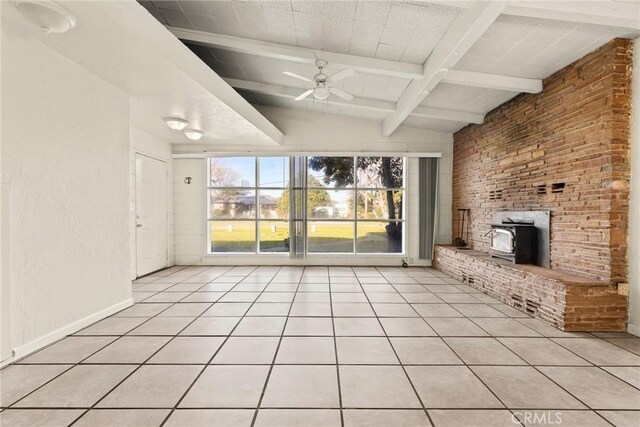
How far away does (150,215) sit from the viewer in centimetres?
576

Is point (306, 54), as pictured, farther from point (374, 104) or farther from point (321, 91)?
point (374, 104)

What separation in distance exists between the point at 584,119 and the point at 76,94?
533cm

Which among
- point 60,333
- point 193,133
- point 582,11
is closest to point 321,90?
point 582,11

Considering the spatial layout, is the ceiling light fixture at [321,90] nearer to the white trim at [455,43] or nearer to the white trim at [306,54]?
the white trim at [306,54]

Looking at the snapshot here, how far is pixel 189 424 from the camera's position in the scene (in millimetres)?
1654

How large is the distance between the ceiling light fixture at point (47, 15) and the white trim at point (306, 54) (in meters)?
1.84

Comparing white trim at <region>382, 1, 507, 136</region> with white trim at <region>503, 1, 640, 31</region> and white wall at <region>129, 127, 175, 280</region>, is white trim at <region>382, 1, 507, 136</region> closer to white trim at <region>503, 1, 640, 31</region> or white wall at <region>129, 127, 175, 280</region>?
white trim at <region>503, 1, 640, 31</region>

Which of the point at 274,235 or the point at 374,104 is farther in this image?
the point at 274,235

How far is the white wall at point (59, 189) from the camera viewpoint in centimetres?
242

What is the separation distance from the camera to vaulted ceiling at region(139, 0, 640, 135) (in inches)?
106

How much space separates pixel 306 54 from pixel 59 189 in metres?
3.14

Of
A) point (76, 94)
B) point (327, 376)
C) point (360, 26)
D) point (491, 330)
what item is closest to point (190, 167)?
point (76, 94)

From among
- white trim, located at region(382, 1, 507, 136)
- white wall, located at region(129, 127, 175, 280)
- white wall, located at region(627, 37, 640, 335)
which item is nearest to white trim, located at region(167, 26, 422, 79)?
white trim, located at region(382, 1, 507, 136)

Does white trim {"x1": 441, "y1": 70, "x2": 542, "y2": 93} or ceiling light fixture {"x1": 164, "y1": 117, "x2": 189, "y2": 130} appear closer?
white trim {"x1": 441, "y1": 70, "x2": 542, "y2": 93}
